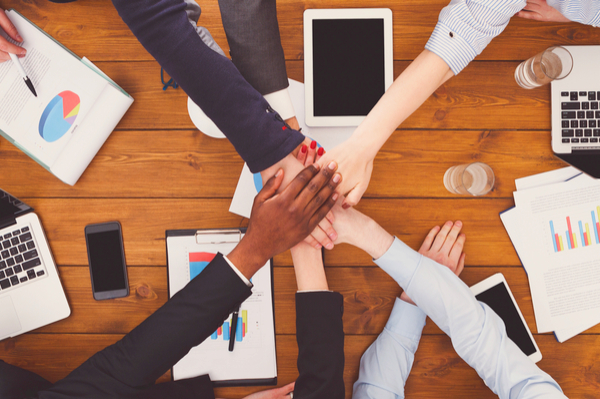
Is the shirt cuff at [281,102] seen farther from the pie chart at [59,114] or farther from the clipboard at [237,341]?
the pie chart at [59,114]

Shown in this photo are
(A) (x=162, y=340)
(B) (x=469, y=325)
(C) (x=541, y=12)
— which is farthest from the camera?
(C) (x=541, y=12)

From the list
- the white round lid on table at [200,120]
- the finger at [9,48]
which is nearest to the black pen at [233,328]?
the white round lid on table at [200,120]

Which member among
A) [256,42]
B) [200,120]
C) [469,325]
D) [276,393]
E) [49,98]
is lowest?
[276,393]

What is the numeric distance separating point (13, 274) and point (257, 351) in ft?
2.74

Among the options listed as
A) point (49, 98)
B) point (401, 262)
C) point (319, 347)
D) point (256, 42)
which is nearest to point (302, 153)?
point (256, 42)

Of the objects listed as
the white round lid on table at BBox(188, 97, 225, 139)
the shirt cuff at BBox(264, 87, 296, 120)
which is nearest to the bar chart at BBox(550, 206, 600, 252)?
the shirt cuff at BBox(264, 87, 296, 120)

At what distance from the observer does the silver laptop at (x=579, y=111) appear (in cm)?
110

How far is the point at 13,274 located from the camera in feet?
3.72

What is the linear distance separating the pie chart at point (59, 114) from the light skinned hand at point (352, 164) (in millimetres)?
796

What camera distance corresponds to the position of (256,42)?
1007 millimetres

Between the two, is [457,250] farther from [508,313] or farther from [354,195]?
[354,195]

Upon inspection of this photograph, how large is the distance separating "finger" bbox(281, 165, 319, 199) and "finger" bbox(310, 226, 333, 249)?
16 cm

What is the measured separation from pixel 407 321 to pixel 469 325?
0.18m

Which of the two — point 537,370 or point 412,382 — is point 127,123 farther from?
point 537,370
